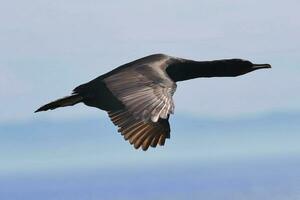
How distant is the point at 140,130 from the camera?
13516 mm

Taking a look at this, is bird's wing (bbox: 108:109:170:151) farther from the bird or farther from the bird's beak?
the bird's beak

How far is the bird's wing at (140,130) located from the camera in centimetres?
1194

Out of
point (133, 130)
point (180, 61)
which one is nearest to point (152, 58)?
point (180, 61)

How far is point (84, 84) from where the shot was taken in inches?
589

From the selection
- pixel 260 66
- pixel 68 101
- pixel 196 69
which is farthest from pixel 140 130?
pixel 260 66

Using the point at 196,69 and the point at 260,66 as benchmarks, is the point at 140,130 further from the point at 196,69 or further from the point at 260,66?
the point at 260,66

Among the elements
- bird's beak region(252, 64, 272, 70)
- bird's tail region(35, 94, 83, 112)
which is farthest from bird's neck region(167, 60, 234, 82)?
bird's tail region(35, 94, 83, 112)

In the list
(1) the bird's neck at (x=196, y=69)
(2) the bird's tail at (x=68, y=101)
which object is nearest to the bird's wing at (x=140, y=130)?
(2) the bird's tail at (x=68, y=101)

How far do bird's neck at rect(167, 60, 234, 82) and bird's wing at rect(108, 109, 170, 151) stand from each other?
1.94 meters

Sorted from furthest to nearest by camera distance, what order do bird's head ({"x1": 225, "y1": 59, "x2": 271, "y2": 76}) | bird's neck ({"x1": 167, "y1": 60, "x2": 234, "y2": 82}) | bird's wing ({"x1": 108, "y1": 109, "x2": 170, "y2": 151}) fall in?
bird's head ({"x1": 225, "y1": 59, "x2": 271, "y2": 76})
bird's neck ({"x1": 167, "y1": 60, "x2": 234, "y2": 82})
bird's wing ({"x1": 108, "y1": 109, "x2": 170, "y2": 151})

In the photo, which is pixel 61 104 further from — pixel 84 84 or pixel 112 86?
pixel 112 86

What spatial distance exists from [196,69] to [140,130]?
3788 millimetres

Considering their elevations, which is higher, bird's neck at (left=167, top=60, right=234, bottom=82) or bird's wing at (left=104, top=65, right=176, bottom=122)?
bird's wing at (left=104, top=65, right=176, bottom=122)

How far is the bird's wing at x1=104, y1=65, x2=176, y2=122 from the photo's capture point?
35.8 feet
